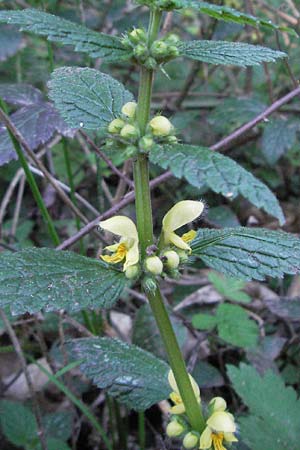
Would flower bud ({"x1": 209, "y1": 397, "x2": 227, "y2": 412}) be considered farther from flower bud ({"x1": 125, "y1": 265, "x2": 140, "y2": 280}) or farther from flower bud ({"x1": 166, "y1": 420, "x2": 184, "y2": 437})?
flower bud ({"x1": 125, "y1": 265, "x2": 140, "y2": 280})

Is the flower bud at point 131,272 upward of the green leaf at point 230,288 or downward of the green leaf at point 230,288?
upward

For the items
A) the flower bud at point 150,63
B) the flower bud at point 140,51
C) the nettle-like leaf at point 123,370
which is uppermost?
the flower bud at point 140,51

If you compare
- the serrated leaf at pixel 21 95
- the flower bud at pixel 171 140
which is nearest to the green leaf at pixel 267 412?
the flower bud at pixel 171 140

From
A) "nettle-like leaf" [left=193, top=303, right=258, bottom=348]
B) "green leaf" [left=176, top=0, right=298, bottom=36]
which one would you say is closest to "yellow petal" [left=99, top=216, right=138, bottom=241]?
"green leaf" [left=176, top=0, right=298, bottom=36]

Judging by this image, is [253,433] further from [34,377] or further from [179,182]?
[179,182]

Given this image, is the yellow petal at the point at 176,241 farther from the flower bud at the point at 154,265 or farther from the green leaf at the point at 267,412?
the green leaf at the point at 267,412

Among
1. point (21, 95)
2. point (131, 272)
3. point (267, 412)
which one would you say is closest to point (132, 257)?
point (131, 272)

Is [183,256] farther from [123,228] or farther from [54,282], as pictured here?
[54,282]
